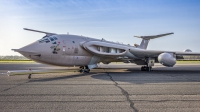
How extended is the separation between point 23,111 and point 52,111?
0.70 meters

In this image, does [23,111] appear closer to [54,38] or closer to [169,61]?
[54,38]

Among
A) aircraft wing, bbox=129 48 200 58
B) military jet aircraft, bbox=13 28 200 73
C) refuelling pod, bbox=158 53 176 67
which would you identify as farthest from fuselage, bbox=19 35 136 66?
refuelling pod, bbox=158 53 176 67

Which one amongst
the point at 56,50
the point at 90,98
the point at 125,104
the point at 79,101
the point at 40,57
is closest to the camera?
the point at 125,104

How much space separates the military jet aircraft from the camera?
12.9 m

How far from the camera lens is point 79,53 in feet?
49.3

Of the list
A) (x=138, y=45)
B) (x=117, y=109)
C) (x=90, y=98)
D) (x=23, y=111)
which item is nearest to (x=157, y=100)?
(x=117, y=109)

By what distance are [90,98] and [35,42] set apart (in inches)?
343

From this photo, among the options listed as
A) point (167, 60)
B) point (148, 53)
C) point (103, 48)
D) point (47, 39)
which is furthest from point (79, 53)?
point (167, 60)

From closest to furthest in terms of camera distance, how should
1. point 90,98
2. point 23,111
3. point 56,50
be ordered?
1. point 23,111
2. point 90,98
3. point 56,50

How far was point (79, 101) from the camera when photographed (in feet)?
17.7

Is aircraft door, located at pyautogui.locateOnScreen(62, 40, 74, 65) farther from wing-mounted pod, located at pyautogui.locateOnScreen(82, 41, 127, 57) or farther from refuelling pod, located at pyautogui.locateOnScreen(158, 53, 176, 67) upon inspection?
refuelling pod, located at pyautogui.locateOnScreen(158, 53, 176, 67)

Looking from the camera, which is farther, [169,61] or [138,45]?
[138,45]

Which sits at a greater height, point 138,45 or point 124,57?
point 138,45

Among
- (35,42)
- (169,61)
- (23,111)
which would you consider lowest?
(23,111)
